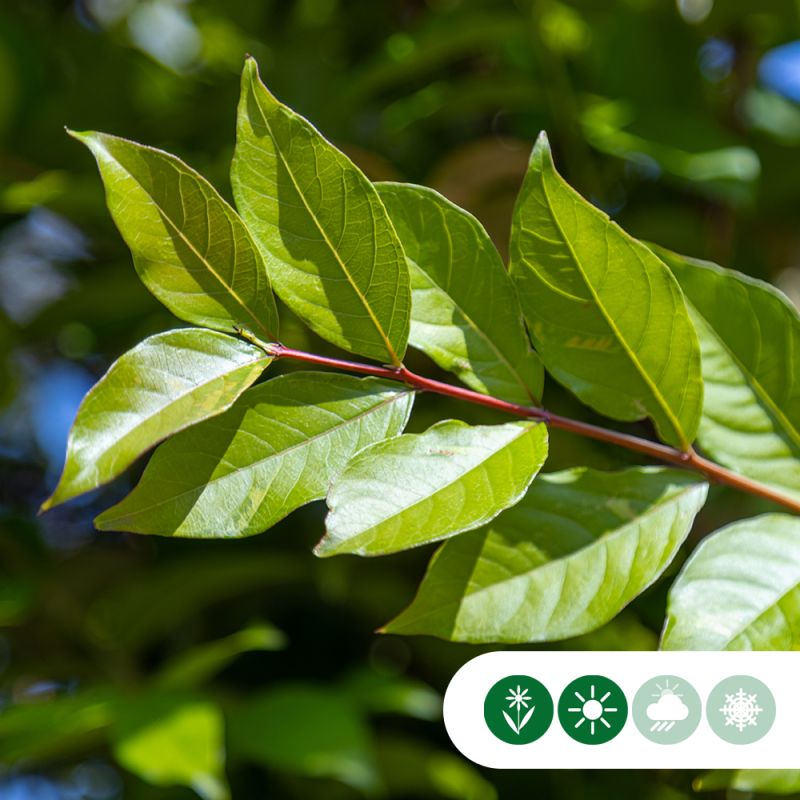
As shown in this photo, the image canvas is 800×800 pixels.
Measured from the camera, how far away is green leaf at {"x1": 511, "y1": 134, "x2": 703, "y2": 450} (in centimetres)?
33

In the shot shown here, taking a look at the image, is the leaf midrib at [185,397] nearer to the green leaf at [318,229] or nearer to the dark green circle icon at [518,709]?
the green leaf at [318,229]

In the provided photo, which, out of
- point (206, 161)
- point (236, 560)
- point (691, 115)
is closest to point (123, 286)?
point (206, 161)

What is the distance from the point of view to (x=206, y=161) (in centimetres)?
79

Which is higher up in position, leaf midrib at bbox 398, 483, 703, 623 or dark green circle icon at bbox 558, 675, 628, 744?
leaf midrib at bbox 398, 483, 703, 623

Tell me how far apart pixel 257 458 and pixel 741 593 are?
0.61 ft

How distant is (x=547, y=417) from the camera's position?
0.35m

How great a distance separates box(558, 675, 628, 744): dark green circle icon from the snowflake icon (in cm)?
4

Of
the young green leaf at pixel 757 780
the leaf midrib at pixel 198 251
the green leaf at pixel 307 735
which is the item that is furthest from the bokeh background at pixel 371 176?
the leaf midrib at pixel 198 251

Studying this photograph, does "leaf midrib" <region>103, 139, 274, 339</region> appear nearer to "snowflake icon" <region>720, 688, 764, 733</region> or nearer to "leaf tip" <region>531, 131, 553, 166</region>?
"leaf tip" <region>531, 131, 553, 166</region>

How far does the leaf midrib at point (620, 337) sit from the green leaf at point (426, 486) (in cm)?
5

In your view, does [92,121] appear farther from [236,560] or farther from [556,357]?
[556,357]

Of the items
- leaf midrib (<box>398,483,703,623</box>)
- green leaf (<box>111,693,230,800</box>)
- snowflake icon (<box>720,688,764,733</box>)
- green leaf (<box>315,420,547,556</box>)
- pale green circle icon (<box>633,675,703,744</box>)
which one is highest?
green leaf (<box>315,420,547,556</box>)

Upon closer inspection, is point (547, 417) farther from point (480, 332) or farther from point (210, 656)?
point (210, 656)

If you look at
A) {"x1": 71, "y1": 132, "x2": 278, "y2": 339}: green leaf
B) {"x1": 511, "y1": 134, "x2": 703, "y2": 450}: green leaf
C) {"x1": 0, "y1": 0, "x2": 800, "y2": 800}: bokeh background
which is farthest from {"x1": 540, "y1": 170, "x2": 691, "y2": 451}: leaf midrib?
{"x1": 0, "y1": 0, "x2": 800, "y2": 800}: bokeh background
